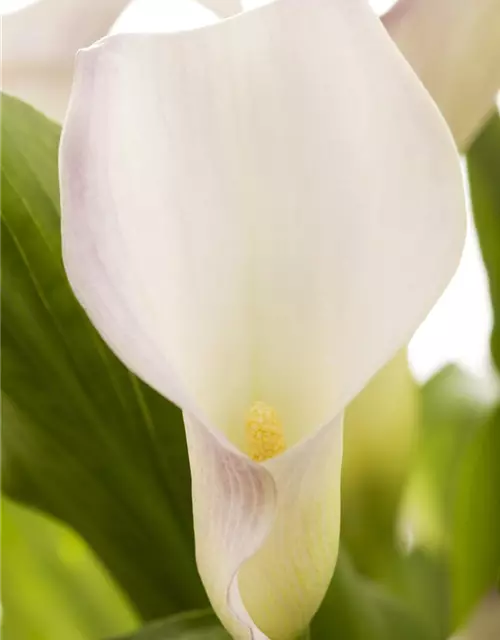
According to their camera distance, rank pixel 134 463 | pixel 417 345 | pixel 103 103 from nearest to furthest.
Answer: pixel 103 103, pixel 134 463, pixel 417 345

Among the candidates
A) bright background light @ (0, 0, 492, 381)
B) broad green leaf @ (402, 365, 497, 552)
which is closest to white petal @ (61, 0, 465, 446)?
broad green leaf @ (402, 365, 497, 552)

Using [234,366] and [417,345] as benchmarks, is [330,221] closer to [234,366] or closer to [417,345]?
[234,366]

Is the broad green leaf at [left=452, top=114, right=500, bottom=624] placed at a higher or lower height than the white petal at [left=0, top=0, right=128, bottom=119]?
lower

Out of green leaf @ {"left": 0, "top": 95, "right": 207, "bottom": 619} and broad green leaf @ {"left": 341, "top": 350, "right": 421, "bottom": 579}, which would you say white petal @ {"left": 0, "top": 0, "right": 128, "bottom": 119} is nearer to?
green leaf @ {"left": 0, "top": 95, "right": 207, "bottom": 619}

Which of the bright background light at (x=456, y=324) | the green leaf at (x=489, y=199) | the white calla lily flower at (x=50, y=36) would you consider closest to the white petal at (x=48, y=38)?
the white calla lily flower at (x=50, y=36)

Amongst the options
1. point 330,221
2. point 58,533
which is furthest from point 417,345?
point 330,221

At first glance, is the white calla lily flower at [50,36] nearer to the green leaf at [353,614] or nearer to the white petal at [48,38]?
the white petal at [48,38]
